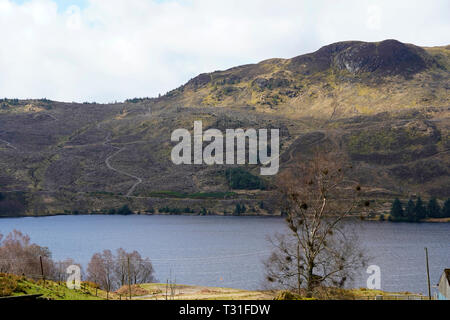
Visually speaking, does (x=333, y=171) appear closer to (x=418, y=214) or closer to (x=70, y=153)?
(x=418, y=214)

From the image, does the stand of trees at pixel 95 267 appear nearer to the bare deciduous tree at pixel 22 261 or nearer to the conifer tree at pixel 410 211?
the bare deciduous tree at pixel 22 261

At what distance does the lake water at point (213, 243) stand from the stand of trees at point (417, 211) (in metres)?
5.13

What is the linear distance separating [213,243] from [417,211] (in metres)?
59.9

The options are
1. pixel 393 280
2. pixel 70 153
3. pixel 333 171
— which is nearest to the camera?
pixel 333 171

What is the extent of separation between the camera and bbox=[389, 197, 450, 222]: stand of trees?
127 meters

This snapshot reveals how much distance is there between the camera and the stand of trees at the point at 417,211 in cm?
12744

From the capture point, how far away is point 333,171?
2905cm

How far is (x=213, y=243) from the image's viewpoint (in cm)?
9425

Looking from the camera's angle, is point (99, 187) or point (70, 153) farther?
point (70, 153)

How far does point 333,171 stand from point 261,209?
119892mm

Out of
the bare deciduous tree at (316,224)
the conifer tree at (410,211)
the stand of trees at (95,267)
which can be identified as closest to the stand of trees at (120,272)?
the stand of trees at (95,267)

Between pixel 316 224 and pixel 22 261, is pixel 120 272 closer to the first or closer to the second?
pixel 22 261

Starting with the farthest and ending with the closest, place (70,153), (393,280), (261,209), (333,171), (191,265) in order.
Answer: (70,153) < (261,209) < (191,265) < (393,280) < (333,171)
